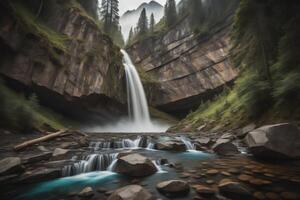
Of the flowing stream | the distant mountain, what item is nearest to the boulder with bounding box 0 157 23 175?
the flowing stream

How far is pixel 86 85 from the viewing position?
80.5ft

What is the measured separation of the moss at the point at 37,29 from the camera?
20594 mm

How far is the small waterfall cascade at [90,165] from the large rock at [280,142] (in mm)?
5642

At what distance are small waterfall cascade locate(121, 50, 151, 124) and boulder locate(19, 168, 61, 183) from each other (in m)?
26.0

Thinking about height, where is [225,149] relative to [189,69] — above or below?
below

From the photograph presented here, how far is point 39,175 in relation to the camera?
5633mm

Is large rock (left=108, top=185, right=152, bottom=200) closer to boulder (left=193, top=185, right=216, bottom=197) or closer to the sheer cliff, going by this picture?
boulder (left=193, top=185, right=216, bottom=197)

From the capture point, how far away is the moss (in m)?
20.6

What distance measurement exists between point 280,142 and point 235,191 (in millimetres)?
3573

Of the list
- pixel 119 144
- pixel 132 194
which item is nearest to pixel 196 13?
pixel 119 144

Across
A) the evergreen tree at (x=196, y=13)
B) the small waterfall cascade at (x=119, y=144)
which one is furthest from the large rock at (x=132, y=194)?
the evergreen tree at (x=196, y=13)

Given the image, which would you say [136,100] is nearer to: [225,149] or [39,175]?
[225,149]

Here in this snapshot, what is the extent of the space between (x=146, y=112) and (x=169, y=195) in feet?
99.7

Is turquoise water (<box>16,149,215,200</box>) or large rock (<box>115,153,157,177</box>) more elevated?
large rock (<box>115,153,157,177</box>)
